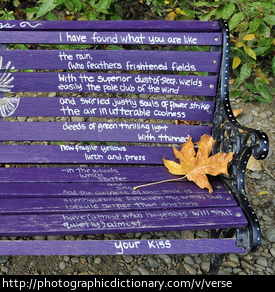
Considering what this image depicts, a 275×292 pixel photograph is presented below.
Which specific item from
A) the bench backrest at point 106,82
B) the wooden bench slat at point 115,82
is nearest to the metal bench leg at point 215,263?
the bench backrest at point 106,82

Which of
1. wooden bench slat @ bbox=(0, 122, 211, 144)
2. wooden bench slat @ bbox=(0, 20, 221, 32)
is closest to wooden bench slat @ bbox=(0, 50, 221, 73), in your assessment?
wooden bench slat @ bbox=(0, 20, 221, 32)

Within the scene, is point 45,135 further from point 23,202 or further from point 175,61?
point 175,61

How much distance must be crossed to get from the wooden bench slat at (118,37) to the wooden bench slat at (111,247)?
1.15 meters

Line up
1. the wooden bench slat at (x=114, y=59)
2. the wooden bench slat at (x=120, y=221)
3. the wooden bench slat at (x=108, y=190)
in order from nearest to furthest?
the wooden bench slat at (x=120, y=221)
the wooden bench slat at (x=108, y=190)
the wooden bench slat at (x=114, y=59)

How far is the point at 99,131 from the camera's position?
2.63 m

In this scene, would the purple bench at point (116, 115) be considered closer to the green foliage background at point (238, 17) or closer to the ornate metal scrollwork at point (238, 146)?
the ornate metal scrollwork at point (238, 146)

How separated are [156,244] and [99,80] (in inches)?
41.7

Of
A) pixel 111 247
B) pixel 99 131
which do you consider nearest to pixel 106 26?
pixel 99 131

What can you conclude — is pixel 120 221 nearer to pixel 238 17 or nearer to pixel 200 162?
pixel 200 162

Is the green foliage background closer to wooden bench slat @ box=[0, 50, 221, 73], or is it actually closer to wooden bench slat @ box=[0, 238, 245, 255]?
wooden bench slat @ box=[0, 50, 221, 73]

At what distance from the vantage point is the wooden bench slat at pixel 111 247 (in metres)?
2.02

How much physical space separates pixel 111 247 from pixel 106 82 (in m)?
1.02

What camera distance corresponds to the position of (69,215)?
2090 millimetres
